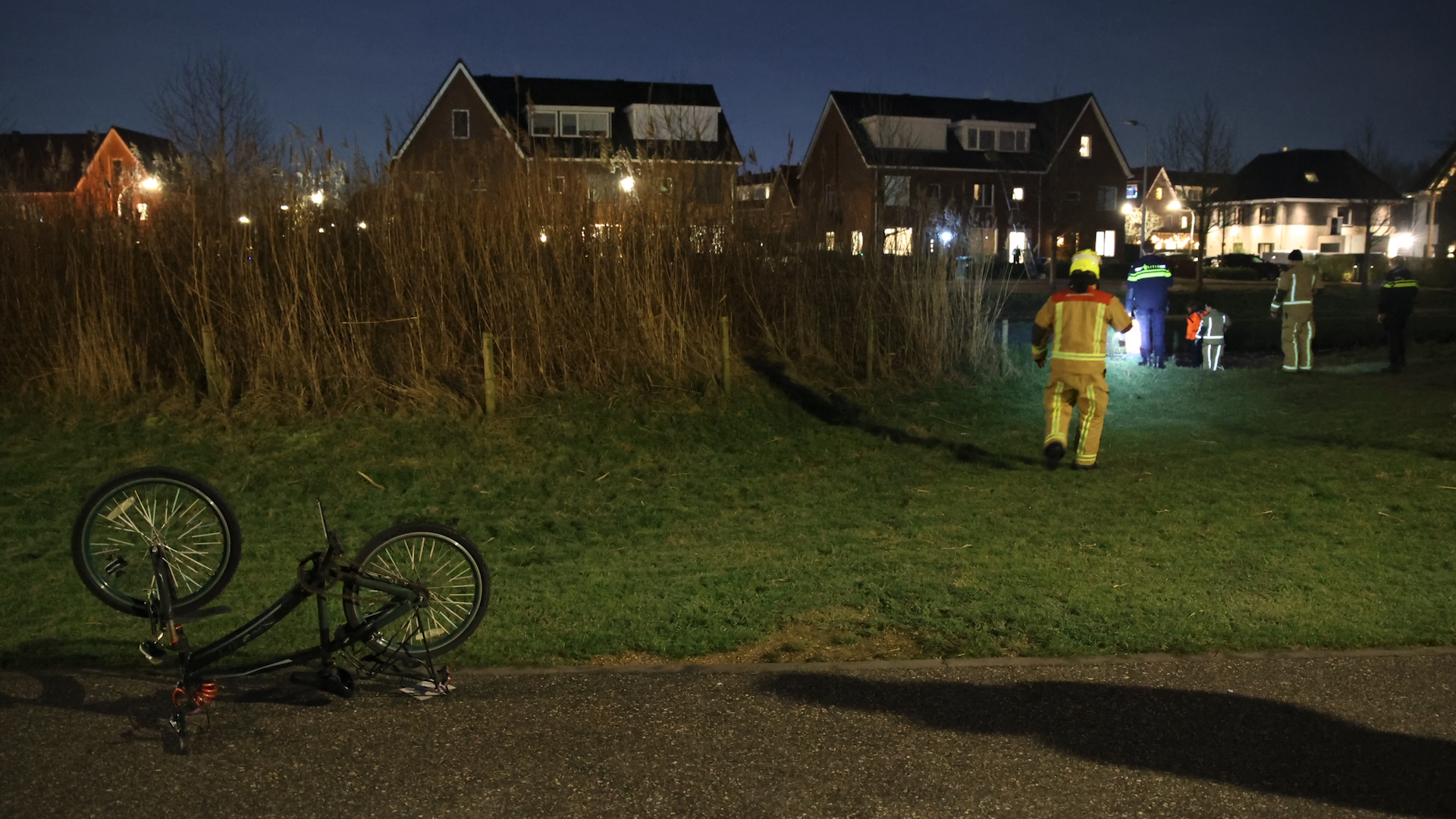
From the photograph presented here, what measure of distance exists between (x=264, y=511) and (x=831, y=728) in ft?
20.8

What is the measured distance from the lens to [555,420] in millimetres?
12562

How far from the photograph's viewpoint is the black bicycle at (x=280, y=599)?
5.07 meters

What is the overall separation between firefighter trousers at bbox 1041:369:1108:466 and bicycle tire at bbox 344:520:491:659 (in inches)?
241

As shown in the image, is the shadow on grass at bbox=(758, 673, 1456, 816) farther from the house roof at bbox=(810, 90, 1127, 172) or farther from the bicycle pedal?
the house roof at bbox=(810, 90, 1127, 172)

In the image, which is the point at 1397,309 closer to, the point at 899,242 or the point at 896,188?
the point at 899,242

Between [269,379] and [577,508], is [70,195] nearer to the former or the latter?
[269,379]

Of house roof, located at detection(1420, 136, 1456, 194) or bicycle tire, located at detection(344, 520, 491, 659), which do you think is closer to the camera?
bicycle tire, located at detection(344, 520, 491, 659)

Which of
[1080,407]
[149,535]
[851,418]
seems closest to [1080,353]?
[1080,407]

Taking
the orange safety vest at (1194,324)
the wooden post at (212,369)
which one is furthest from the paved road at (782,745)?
the orange safety vest at (1194,324)

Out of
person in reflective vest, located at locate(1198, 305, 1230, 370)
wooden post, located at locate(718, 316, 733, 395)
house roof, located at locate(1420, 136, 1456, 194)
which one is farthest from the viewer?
house roof, located at locate(1420, 136, 1456, 194)

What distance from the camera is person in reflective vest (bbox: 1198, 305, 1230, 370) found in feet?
60.1

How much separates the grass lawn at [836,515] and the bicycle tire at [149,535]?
524mm

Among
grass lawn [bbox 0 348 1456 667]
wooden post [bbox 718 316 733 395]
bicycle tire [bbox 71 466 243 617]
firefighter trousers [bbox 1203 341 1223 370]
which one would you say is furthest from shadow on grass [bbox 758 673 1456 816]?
firefighter trousers [bbox 1203 341 1223 370]

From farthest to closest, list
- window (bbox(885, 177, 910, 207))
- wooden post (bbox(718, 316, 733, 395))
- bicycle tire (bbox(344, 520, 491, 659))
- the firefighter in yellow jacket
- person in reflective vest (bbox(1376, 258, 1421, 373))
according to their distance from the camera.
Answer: window (bbox(885, 177, 910, 207))
person in reflective vest (bbox(1376, 258, 1421, 373))
wooden post (bbox(718, 316, 733, 395))
the firefighter in yellow jacket
bicycle tire (bbox(344, 520, 491, 659))
